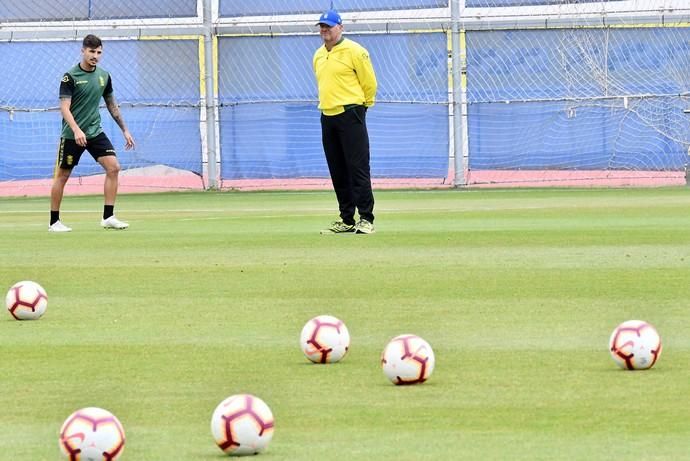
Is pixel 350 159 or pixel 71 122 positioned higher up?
pixel 71 122

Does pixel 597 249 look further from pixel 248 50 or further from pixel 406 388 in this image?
pixel 248 50

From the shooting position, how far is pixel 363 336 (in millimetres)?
8508

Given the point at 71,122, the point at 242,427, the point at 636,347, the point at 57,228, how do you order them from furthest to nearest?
the point at 57,228 < the point at 71,122 < the point at 636,347 < the point at 242,427

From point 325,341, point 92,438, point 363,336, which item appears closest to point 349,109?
point 363,336

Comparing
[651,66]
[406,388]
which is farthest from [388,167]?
[406,388]

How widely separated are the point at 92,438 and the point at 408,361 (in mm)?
1976

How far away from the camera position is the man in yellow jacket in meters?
15.8

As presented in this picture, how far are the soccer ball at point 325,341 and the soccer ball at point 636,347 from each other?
132 centimetres

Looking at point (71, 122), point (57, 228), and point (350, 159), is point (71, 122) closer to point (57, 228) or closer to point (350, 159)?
point (57, 228)

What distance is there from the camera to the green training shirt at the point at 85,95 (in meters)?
17.2

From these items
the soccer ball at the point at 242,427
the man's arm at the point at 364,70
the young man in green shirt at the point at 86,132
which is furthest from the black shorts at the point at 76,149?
the soccer ball at the point at 242,427

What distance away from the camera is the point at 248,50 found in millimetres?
28531

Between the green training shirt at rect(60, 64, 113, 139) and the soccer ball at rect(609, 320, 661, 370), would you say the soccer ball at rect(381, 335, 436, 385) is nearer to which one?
→ the soccer ball at rect(609, 320, 661, 370)

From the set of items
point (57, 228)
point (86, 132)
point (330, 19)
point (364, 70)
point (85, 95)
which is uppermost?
point (330, 19)
